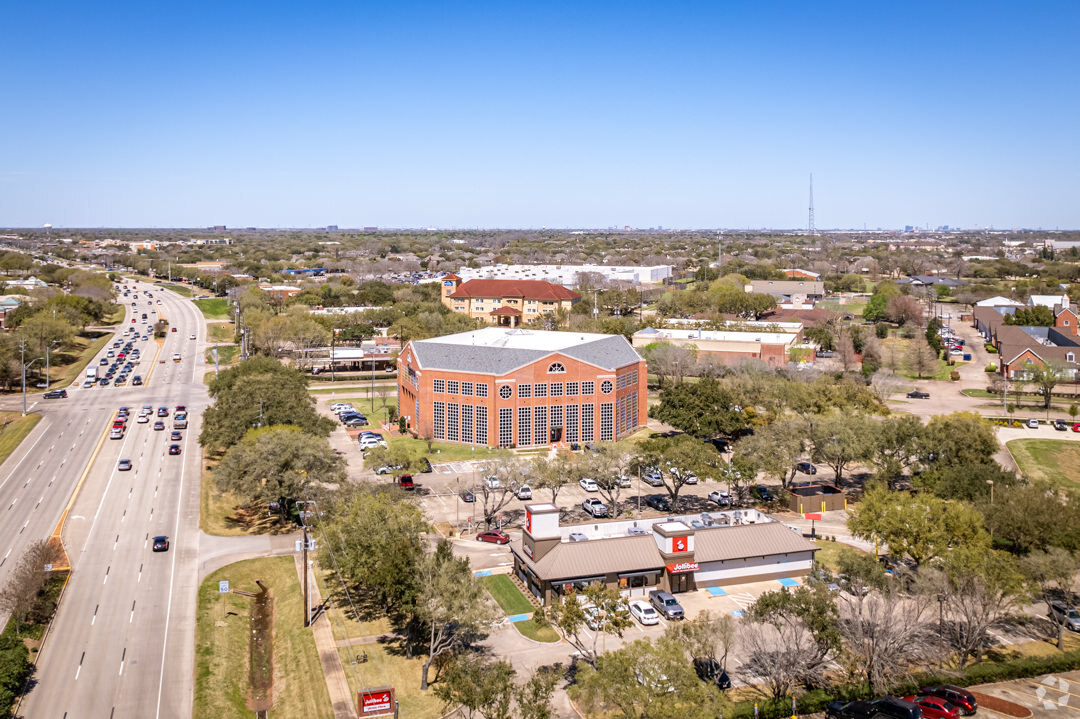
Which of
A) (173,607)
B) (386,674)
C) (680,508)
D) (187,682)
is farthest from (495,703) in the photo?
(680,508)

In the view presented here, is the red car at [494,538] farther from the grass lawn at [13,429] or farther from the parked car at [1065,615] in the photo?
the grass lawn at [13,429]

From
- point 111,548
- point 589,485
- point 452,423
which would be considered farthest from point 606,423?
point 111,548

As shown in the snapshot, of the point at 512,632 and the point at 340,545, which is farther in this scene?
the point at 340,545

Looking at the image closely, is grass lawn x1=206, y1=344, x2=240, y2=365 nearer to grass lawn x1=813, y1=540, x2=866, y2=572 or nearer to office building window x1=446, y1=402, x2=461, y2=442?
office building window x1=446, y1=402, x2=461, y2=442

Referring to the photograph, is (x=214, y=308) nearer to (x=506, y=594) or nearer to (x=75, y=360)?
(x=75, y=360)

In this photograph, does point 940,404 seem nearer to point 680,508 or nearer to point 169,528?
point 680,508

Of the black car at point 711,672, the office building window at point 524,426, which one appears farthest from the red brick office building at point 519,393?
the black car at point 711,672

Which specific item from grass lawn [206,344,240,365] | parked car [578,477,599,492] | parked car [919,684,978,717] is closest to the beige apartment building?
grass lawn [206,344,240,365]
